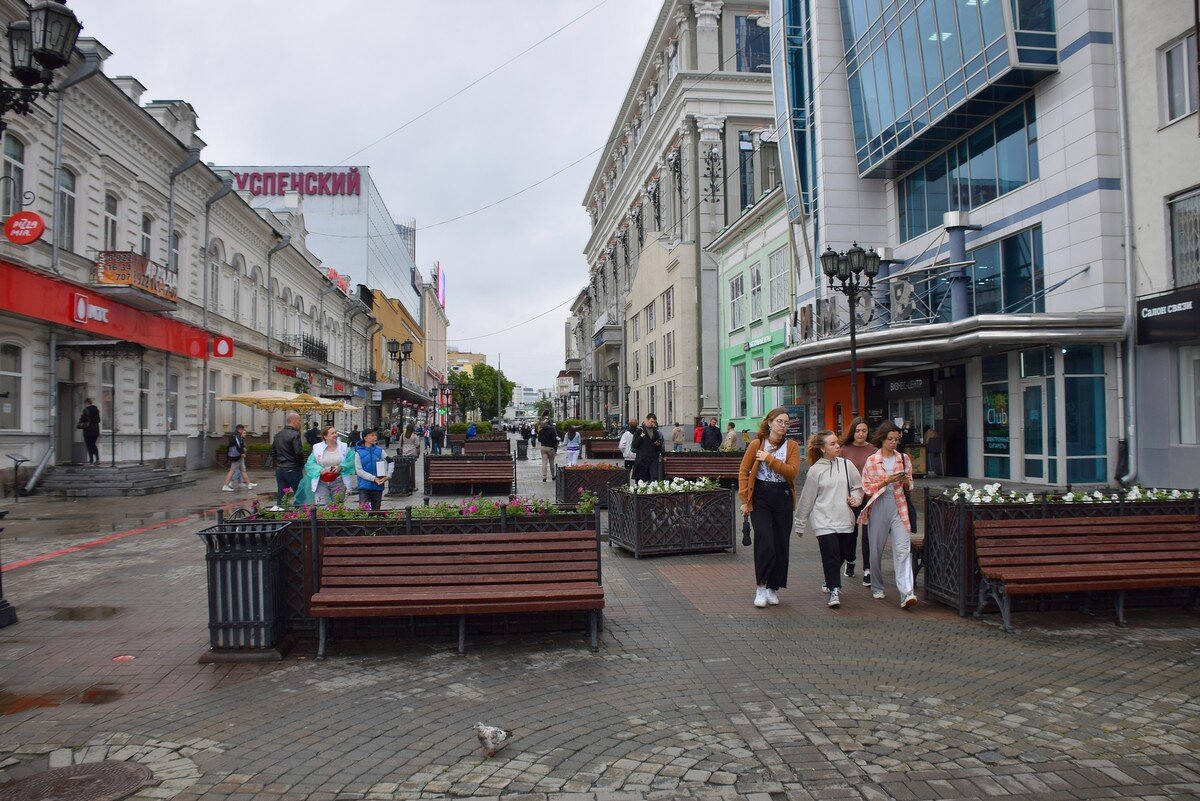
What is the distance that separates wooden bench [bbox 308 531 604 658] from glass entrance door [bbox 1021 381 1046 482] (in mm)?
16036

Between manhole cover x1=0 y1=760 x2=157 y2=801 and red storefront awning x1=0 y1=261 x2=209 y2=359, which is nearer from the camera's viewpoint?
manhole cover x1=0 y1=760 x2=157 y2=801

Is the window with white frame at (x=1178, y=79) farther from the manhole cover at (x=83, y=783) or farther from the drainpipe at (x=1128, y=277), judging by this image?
the manhole cover at (x=83, y=783)

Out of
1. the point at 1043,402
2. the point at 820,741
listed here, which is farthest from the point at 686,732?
the point at 1043,402

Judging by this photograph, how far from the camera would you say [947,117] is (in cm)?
2058

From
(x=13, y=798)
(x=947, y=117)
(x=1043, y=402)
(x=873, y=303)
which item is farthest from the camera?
(x=873, y=303)

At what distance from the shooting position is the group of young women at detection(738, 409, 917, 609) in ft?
24.2

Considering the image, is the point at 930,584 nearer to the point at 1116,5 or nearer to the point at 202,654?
the point at 202,654

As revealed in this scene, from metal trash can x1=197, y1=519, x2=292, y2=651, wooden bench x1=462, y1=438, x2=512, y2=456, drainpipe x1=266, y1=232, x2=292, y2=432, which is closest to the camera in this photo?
metal trash can x1=197, y1=519, x2=292, y2=651

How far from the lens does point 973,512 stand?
6949 mm

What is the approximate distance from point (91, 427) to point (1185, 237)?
24114 mm

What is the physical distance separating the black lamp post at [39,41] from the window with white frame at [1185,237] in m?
17.8

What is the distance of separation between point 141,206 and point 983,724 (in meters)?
25.6

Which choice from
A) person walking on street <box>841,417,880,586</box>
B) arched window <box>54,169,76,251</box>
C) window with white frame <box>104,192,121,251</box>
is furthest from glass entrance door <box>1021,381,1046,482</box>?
window with white frame <box>104,192,121,251</box>

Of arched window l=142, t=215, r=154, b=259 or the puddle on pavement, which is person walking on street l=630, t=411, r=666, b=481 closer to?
the puddle on pavement
